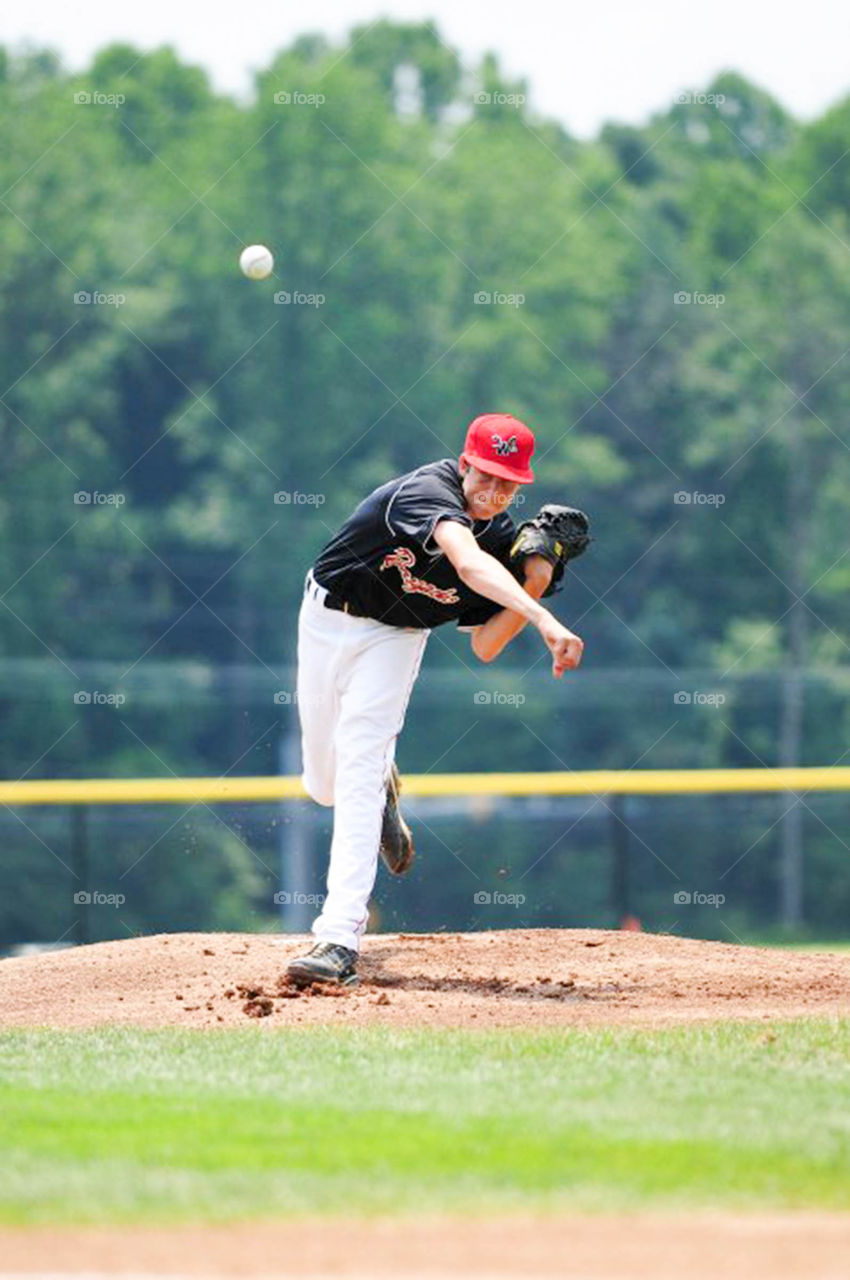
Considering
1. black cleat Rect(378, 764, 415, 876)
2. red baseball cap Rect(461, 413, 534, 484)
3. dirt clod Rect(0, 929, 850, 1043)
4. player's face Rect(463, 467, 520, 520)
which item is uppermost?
red baseball cap Rect(461, 413, 534, 484)

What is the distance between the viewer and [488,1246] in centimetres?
427

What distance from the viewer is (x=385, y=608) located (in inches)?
284

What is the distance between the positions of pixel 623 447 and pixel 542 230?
483cm

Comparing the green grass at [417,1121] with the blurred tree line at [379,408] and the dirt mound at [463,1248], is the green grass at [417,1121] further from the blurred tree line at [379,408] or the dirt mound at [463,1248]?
the blurred tree line at [379,408]

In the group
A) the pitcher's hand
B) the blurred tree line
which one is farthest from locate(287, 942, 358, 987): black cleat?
the blurred tree line

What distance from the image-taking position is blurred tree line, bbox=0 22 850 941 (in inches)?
1500

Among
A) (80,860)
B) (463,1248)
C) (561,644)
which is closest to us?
→ (463,1248)

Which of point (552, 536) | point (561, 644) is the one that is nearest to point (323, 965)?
point (561, 644)

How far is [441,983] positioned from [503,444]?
72.1 inches

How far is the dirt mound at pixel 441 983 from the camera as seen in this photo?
6.89 meters

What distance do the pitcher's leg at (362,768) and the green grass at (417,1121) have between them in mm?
588

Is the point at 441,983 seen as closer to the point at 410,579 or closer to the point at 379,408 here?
the point at 410,579

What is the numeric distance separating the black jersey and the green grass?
1.44m

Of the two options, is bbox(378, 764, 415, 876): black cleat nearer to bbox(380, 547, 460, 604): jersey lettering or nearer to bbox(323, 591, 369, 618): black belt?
bbox(323, 591, 369, 618): black belt
